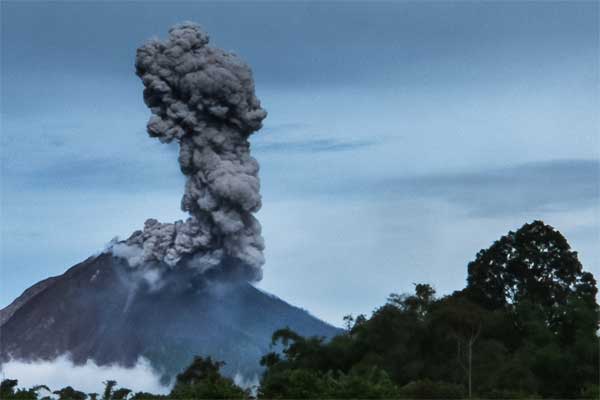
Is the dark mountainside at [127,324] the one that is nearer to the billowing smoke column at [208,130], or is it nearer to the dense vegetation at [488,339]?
the billowing smoke column at [208,130]

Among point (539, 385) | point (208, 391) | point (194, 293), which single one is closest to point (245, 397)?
point (208, 391)

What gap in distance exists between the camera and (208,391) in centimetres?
3353

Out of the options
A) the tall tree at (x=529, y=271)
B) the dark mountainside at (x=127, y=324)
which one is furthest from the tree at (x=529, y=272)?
the dark mountainside at (x=127, y=324)

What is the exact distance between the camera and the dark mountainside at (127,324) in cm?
10131

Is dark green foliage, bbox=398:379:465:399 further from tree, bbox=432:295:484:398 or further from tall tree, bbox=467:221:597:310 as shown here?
tall tree, bbox=467:221:597:310

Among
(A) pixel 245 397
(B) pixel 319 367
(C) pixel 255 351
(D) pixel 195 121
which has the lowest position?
(A) pixel 245 397

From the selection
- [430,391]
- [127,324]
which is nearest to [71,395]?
[430,391]

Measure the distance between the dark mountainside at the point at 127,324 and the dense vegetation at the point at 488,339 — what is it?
39663mm

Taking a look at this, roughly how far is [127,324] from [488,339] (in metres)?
56.5

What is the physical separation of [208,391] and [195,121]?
43014 mm

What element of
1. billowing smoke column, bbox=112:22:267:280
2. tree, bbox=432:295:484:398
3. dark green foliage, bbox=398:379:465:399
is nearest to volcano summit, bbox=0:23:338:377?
billowing smoke column, bbox=112:22:267:280

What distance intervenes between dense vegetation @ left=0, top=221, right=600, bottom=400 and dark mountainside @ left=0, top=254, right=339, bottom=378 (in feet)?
130

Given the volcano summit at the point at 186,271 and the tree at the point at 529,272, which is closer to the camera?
the tree at the point at 529,272

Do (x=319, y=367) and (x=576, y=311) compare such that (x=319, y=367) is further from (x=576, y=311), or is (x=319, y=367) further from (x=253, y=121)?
(x=253, y=121)
